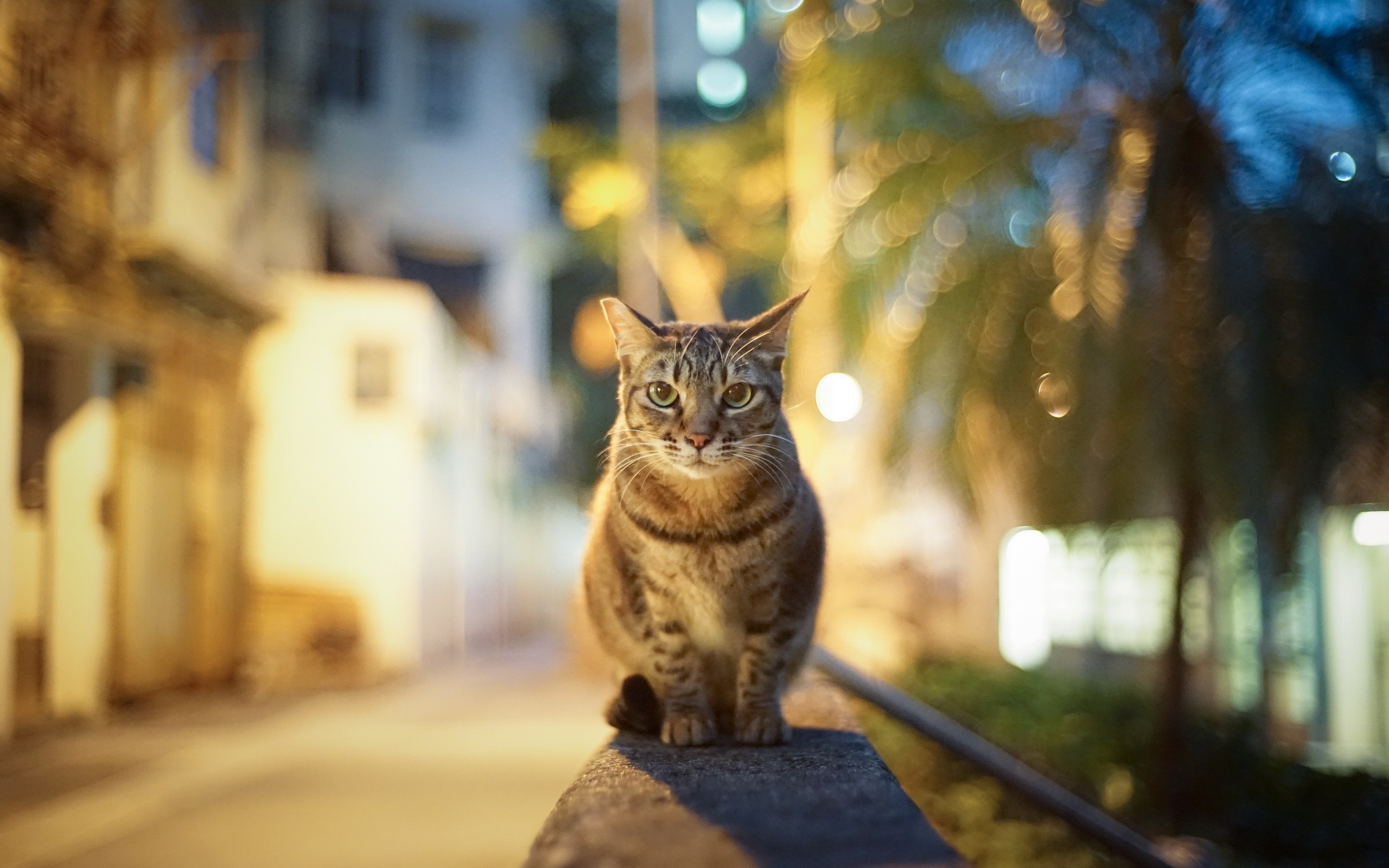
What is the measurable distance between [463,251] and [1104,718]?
32.1 ft

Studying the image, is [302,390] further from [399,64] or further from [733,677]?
[733,677]

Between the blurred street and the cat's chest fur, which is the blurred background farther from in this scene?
the cat's chest fur

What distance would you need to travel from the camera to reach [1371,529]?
6.47 m

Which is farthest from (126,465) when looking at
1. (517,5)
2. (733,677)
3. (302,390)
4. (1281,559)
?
(517,5)

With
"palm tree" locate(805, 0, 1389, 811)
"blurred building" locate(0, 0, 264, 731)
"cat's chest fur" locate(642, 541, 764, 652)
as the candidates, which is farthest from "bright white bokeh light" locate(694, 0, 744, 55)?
"cat's chest fur" locate(642, 541, 764, 652)

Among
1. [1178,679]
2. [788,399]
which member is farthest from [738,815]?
[1178,679]

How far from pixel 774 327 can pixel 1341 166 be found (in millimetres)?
3979

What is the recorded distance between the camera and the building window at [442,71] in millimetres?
12281

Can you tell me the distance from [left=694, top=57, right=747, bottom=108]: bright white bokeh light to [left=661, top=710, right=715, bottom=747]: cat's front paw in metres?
11.1

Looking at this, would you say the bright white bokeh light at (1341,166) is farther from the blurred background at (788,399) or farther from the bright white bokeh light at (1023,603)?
the bright white bokeh light at (1023,603)

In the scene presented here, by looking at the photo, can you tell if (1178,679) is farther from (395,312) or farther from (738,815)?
(395,312)

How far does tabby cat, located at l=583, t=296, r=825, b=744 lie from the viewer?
1904 mm

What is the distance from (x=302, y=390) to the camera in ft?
33.0

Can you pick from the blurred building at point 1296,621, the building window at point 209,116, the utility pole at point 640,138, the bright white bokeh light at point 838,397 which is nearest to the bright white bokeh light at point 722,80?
the utility pole at point 640,138
